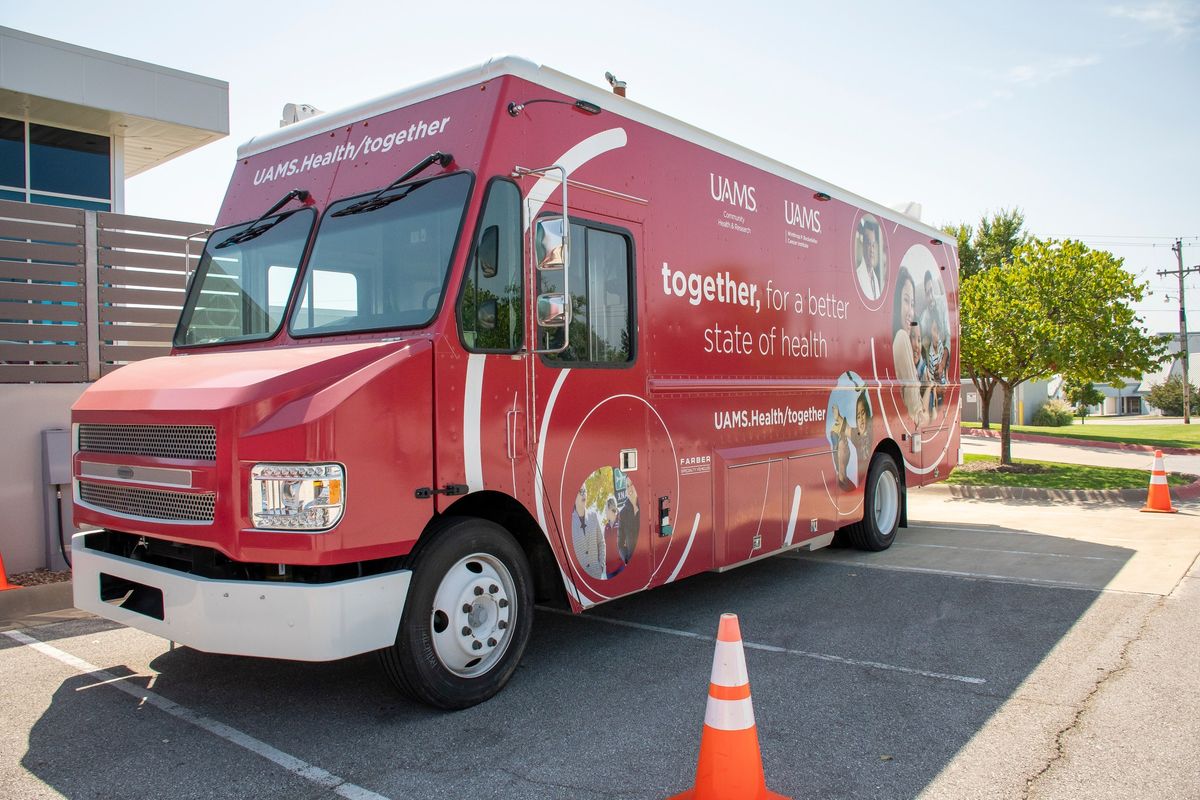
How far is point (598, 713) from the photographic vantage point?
4.44 meters

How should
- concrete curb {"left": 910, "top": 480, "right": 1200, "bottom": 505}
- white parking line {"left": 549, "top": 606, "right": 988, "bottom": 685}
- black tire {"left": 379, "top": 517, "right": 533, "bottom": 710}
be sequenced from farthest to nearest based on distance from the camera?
concrete curb {"left": 910, "top": 480, "right": 1200, "bottom": 505}
white parking line {"left": 549, "top": 606, "right": 988, "bottom": 685}
black tire {"left": 379, "top": 517, "right": 533, "bottom": 710}

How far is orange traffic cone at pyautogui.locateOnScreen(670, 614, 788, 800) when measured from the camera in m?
3.15

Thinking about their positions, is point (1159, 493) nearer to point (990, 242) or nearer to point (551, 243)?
point (551, 243)

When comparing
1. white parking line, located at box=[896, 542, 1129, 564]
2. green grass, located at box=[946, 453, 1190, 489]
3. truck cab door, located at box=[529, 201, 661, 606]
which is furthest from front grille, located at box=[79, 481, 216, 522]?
green grass, located at box=[946, 453, 1190, 489]

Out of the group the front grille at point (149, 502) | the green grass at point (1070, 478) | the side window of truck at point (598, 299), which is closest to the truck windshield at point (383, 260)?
the side window of truck at point (598, 299)

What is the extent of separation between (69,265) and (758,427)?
6.92 m

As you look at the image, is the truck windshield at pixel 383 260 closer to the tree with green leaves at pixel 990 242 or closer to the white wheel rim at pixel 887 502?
the white wheel rim at pixel 887 502

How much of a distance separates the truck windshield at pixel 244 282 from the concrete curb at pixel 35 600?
269 cm

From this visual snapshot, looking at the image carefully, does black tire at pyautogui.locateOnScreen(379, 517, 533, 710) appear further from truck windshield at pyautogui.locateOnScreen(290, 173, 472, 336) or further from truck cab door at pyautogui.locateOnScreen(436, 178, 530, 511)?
truck windshield at pyautogui.locateOnScreen(290, 173, 472, 336)

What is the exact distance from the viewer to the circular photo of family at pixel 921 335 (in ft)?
30.3

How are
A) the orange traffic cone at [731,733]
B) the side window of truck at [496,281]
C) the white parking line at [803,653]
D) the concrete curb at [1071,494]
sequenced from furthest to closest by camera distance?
the concrete curb at [1071,494]
the white parking line at [803,653]
the side window of truck at [496,281]
the orange traffic cone at [731,733]

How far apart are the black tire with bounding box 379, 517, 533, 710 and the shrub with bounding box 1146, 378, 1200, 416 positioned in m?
58.1

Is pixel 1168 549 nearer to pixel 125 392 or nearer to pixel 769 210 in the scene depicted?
pixel 769 210

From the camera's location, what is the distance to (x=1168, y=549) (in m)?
8.76
